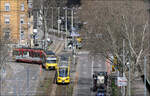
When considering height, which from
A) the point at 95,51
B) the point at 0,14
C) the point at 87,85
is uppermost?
the point at 0,14

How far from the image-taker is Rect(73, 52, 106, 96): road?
43.3 meters

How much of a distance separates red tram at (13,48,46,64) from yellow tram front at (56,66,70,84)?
7.63 m

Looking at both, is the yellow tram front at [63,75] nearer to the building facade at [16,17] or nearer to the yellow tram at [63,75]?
the yellow tram at [63,75]

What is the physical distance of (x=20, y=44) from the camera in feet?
186

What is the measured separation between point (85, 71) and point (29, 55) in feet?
24.0

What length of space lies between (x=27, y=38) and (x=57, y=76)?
41.5ft

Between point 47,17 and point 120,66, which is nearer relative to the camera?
point 120,66

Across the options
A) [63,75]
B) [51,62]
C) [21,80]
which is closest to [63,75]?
[63,75]

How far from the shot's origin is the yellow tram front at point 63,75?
46250mm

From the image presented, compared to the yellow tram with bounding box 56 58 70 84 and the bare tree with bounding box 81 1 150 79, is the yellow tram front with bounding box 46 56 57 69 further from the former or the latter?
the bare tree with bounding box 81 1 150 79

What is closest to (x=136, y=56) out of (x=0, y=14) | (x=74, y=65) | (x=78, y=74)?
(x=78, y=74)

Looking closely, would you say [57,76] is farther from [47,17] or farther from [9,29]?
[47,17]

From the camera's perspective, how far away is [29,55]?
5556 cm

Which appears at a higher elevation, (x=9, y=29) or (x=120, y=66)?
(x=9, y=29)
